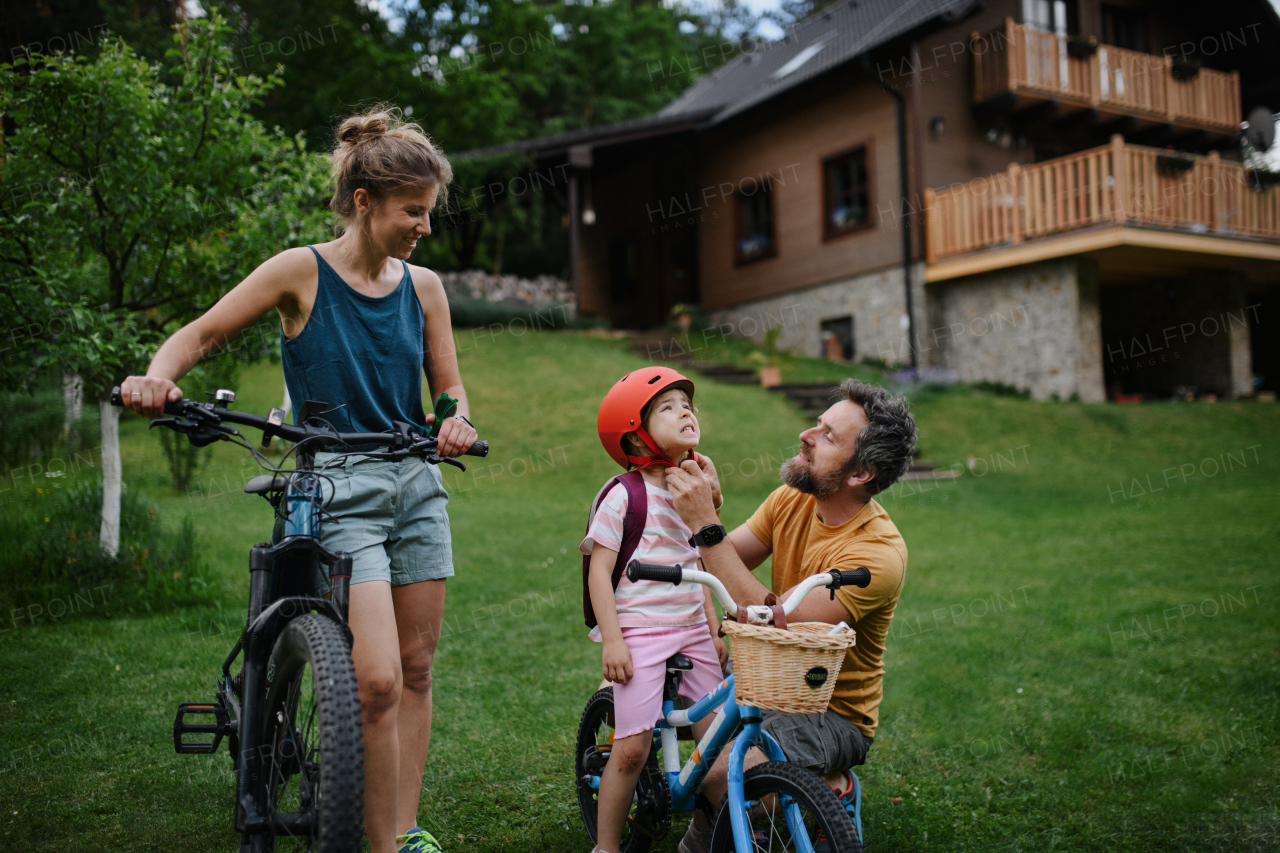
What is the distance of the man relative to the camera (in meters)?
2.25

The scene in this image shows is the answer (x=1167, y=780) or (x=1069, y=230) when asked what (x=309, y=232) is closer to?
(x=1167, y=780)

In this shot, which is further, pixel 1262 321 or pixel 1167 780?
pixel 1262 321

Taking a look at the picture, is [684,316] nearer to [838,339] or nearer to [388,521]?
[838,339]

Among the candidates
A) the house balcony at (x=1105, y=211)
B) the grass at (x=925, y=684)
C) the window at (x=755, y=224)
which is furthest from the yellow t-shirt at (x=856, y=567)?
the window at (x=755, y=224)

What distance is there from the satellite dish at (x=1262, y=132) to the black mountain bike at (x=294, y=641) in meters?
19.8

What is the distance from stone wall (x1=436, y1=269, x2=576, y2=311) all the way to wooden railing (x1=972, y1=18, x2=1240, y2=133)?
827 cm

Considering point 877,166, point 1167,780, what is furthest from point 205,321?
point 877,166

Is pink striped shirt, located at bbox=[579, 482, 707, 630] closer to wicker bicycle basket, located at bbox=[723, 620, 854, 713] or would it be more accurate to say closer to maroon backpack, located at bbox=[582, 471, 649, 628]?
maroon backpack, located at bbox=[582, 471, 649, 628]

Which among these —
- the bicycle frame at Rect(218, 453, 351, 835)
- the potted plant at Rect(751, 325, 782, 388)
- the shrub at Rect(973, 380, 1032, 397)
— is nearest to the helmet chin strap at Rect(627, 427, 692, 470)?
the bicycle frame at Rect(218, 453, 351, 835)

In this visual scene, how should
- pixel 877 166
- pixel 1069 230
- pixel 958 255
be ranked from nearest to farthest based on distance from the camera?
pixel 1069 230 → pixel 958 255 → pixel 877 166

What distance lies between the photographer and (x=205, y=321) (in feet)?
6.92

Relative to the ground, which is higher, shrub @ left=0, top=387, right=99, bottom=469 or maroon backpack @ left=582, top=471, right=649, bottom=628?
shrub @ left=0, top=387, right=99, bottom=469

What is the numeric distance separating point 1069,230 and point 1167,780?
10909 mm

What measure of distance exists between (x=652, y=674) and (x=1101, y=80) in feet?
51.2
